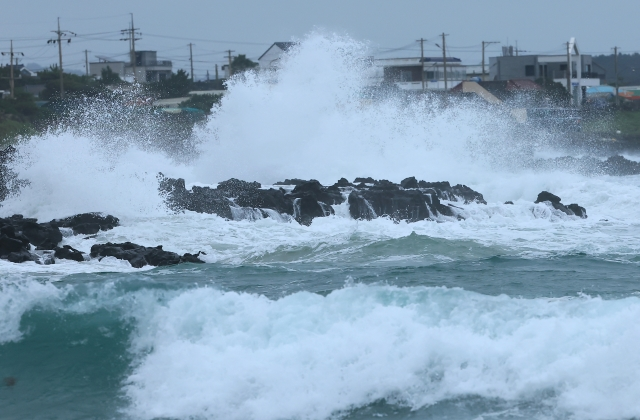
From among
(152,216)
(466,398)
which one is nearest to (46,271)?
(152,216)

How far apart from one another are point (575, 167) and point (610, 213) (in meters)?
13.1

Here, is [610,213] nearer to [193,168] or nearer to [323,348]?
[193,168]

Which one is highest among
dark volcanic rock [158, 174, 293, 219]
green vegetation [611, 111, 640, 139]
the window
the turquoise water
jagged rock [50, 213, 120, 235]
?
the window

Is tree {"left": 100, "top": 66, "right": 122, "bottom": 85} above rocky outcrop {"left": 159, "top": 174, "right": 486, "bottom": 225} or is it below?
above

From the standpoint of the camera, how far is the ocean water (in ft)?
25.9

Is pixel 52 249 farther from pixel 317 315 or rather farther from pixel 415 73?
pixel 415 73

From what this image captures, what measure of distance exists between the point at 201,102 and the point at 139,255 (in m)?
38.6

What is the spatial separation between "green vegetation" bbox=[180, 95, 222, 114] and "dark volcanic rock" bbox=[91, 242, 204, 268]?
118ft

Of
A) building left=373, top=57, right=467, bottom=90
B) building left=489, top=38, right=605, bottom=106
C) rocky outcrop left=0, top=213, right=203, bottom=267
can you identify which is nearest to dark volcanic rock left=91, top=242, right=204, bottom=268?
rocky outcrop left=0, top=213, right=203, bottom=267

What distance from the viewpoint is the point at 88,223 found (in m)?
17.0

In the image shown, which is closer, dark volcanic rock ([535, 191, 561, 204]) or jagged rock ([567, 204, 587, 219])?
jagged rock ([567, 204, 587, 219])

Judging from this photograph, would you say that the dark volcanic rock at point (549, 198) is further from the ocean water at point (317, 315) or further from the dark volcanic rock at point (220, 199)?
the dark volcanic rock at point (220, 199)

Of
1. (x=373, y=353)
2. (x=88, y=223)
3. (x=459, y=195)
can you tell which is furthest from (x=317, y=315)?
(x=459, y=195)

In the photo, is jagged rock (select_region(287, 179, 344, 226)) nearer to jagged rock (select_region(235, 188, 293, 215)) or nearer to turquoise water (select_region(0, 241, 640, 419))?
jagged rock (select_region(235, 188, 293, 215))
